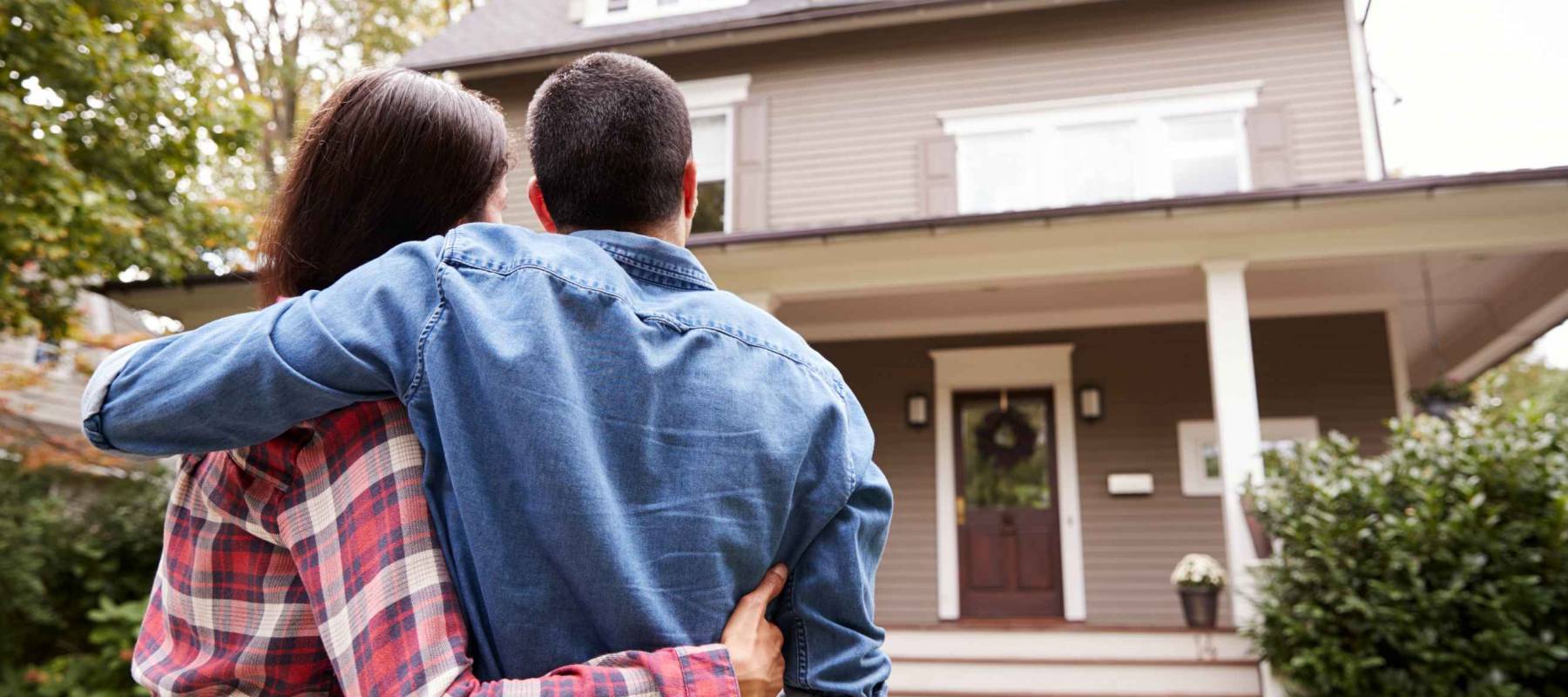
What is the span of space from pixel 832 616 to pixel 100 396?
688 millimetres

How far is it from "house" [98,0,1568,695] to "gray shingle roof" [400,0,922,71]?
6 centimetres

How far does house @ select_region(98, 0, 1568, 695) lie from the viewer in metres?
7.15

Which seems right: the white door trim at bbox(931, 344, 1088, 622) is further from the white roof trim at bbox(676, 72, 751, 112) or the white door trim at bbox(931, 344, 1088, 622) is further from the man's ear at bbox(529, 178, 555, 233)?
the man's ear at bbox(529, 178, 555, 233)

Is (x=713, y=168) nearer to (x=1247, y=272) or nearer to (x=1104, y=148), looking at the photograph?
(x=1104, y=148)

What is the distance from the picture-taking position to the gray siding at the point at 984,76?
25.8 feet

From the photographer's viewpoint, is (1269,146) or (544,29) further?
(544,29)

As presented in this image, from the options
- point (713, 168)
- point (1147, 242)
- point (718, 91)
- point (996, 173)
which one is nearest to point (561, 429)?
point (1147, 242)

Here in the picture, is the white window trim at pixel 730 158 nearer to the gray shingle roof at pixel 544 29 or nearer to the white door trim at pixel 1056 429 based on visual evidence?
the gray shingle roof at pixel 544 29

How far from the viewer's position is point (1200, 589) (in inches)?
264

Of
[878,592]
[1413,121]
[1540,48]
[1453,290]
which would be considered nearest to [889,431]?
[878,592]

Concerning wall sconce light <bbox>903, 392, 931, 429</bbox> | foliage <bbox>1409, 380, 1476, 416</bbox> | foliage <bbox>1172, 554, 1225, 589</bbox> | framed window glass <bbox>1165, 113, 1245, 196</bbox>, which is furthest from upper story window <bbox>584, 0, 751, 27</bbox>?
foliage <bbox>1409, 380, 1476, 416</bbox>

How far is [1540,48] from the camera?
58.0 ft

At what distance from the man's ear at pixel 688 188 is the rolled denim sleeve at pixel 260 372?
1.06ft

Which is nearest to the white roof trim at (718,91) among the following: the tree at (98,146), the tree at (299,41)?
the tree at (98,146)
